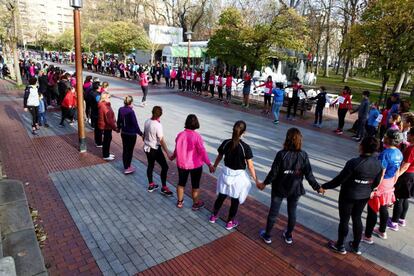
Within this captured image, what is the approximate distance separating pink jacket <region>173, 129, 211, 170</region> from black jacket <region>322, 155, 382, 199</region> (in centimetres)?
199

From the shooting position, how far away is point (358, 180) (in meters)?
3.92

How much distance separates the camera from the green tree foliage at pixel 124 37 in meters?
31.9

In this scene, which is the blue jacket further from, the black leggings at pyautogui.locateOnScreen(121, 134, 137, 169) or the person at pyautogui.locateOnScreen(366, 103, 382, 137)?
the black leggings at pyautogui.locateOnScreen(121, 134, 137, 169)

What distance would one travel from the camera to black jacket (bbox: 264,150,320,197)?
159 inches

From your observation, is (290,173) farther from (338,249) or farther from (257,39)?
(257,39)

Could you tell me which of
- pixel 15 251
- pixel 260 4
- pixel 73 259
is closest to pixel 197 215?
pixel 73 259

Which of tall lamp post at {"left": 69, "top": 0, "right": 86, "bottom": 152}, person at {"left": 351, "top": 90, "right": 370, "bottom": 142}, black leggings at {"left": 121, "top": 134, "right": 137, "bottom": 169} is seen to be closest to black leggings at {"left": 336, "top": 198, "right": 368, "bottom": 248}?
black leggings at {"left": 121, "top": 134, "right": 137, "bottom": 169}

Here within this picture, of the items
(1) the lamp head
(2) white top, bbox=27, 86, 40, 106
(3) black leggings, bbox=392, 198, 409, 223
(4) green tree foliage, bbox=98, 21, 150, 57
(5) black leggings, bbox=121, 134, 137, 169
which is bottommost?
(3) black leggings, bbox=392, 198, 409, 223

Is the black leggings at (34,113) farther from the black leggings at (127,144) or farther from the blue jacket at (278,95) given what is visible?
the blue jacket at (278,95)

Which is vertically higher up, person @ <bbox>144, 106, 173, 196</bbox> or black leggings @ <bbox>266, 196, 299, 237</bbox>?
person @ <bbox>144, 106, 173, 196</bbox>

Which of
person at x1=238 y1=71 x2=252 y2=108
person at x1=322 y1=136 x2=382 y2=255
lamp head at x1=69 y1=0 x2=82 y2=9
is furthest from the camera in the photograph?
person at x1=238 y1=71 x2=252 y2=108

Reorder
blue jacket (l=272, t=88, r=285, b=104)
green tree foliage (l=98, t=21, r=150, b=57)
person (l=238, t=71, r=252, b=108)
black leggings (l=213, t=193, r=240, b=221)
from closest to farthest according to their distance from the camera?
1. black leggings (l=213, t=193, r=240, b=221)
2. blue jacket (l=272, t=88, r=285, b=104)
3. person (l=238, t=71, r=252, b=108)
4. green tree foliage (l=98, t=21, r=150, b=57)

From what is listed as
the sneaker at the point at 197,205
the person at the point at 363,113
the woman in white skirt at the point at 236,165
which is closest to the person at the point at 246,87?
the person at the point at 363,113

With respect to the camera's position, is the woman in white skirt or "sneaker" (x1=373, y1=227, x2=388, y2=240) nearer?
the woman in white skirt
